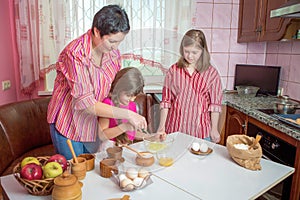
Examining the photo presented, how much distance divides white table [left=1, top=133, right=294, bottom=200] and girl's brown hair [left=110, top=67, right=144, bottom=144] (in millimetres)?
263

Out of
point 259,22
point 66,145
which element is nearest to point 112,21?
point 66,145

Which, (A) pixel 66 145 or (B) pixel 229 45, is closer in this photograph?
(A) pixel 66 145

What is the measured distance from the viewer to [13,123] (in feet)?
6.00

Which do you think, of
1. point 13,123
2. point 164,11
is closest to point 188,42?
point 164,11

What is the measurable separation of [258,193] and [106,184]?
0.55 m

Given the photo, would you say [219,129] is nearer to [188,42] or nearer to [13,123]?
[188,42]

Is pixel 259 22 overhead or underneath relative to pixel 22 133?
overhead

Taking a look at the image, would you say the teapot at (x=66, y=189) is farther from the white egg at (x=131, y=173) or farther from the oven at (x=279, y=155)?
the oven at (x=279, y=155)

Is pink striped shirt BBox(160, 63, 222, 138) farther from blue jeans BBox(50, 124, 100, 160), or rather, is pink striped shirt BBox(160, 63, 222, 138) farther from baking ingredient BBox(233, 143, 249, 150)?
blue jeans BBox(50, 124, 100, 160)

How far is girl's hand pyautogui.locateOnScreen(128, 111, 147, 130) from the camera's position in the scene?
891 millimetres

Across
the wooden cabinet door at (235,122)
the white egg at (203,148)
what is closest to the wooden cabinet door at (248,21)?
the wooden cabinet door at (235,122)

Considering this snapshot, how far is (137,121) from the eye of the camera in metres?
0.91

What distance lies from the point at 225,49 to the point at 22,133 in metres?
2.02

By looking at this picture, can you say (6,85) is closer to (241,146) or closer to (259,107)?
(241,146)
